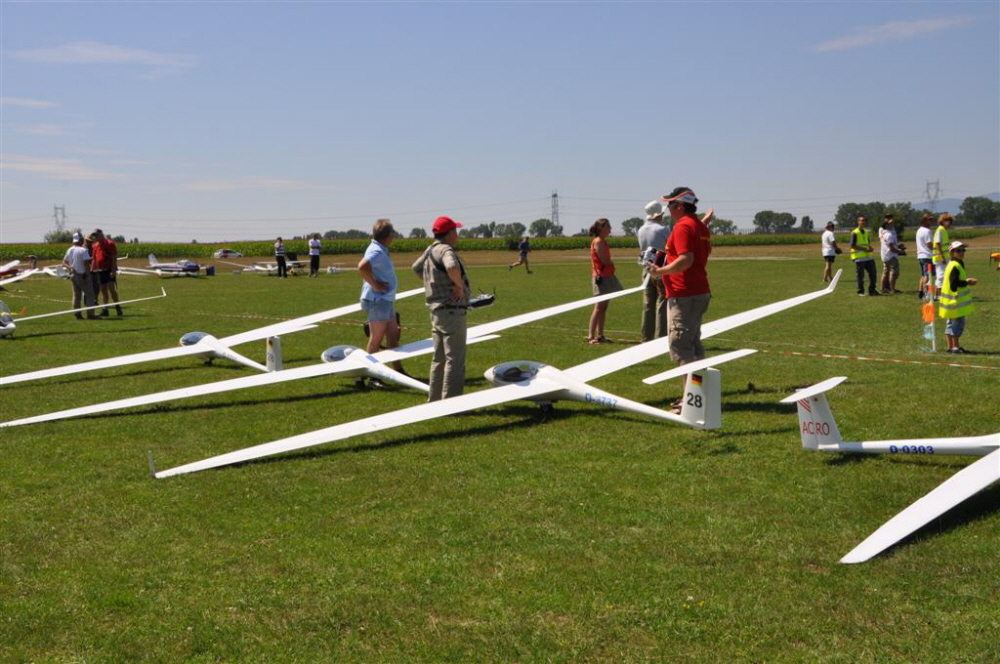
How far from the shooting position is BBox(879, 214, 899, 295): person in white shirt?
62.6ft

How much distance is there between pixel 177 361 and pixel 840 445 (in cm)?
990

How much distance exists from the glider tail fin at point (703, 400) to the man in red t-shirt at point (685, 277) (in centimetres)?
93

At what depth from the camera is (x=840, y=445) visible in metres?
6.11

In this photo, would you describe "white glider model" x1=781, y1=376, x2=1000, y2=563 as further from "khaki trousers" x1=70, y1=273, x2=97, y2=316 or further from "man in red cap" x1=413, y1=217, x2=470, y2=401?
"khaki trousers" x1=70, y1=273, x2=97, y2=316

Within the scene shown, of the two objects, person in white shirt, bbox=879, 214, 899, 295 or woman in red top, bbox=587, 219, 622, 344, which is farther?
person in white shirt, bbox=879, 214, 899, 295

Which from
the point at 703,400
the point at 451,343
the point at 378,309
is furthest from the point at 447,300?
the point at 703,400

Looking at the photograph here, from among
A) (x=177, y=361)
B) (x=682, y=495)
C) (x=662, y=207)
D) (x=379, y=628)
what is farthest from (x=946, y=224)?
(x=379, y=628)

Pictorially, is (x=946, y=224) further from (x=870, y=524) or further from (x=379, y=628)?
(x=379, y=628)

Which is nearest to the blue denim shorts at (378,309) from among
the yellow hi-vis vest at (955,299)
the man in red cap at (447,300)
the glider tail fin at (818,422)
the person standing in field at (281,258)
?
the man in red cap at (447,300)

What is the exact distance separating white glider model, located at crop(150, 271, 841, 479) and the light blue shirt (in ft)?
6.31

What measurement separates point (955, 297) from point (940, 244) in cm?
419

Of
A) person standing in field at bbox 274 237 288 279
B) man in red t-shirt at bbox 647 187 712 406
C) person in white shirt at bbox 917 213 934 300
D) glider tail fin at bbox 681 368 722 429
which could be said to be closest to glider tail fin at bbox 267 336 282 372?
man in red t-shirt at bbox 647 187 712 406

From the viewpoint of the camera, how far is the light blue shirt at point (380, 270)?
968 cm

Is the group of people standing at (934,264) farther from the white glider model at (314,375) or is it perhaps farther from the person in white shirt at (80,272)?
the person in white shirt at (80,272)
